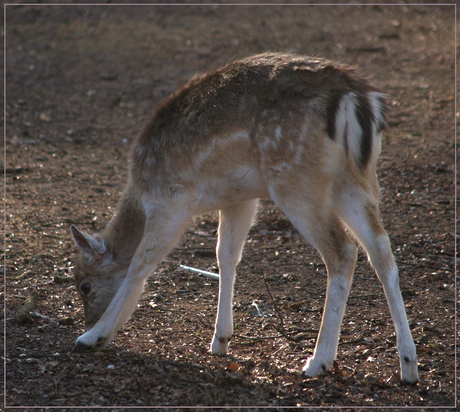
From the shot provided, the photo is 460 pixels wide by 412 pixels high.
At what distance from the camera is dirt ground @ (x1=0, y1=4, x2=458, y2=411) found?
148 inches

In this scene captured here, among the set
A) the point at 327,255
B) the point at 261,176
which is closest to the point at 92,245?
the point at 261,176

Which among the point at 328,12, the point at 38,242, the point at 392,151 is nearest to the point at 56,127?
the point at 38,242

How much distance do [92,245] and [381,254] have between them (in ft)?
7.42

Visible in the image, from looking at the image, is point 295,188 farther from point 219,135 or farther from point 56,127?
point 56,127

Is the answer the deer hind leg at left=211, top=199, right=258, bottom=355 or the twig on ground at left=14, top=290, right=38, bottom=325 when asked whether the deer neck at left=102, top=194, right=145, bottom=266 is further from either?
the twig on ground at left=14, top=290, right=38, bottom=325

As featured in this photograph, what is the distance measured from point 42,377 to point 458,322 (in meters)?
3.15

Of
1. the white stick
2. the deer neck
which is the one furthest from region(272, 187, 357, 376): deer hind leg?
the white stick

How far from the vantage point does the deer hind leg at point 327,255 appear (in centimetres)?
384

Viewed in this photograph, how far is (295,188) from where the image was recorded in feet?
12.6

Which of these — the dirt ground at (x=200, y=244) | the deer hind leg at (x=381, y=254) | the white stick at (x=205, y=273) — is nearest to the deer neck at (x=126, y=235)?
the dirt ground at (x=200, y=244)

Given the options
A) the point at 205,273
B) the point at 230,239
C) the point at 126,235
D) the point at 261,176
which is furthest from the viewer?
the point at 205,273

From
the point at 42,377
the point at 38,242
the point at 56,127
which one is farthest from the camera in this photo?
the point at 56,127

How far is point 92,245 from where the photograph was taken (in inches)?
183

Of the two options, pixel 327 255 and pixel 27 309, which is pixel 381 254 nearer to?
pixel 327 255
